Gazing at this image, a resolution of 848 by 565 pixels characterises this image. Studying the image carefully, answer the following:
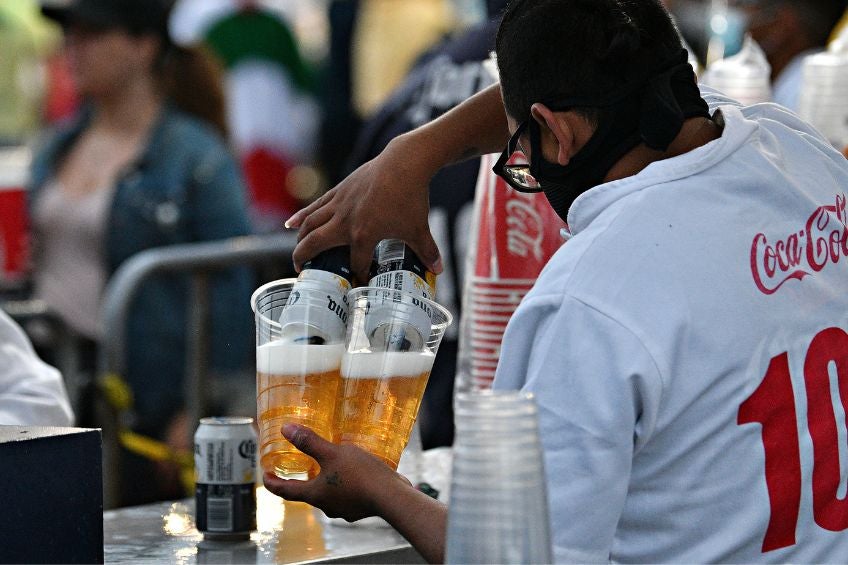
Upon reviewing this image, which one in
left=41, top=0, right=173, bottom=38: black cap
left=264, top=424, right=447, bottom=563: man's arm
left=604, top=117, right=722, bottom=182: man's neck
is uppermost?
left=41, top=0, right=173, bottom=38: black cap

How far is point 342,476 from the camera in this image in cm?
203

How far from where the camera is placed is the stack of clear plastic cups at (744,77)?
11.8 ft

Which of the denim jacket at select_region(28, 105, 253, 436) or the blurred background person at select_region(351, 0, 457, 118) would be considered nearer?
the denim jacket at select_region(28, 105, 253, 436)

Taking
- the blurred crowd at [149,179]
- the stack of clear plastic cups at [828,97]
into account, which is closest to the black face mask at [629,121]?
the stack of clear plastic cups at [828,97]

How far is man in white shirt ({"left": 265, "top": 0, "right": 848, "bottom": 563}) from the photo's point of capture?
1.88m

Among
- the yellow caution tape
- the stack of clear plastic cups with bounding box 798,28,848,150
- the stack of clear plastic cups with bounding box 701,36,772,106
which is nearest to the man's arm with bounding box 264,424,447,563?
the stack of clear plastic cups with bounding box 701,36,772,106

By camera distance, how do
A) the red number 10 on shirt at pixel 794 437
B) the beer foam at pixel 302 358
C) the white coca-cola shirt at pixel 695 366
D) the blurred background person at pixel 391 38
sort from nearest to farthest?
the white coca-cola shirt at pixel 695 366 < the red number 10 on shirt at pixel 794 437 < the beer foam at pixel 302 358 < the blurred background person at pixel 391 38

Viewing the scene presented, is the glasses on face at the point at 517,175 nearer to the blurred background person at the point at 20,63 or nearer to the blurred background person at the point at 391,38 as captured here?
the blurred background person at the point at 391,38

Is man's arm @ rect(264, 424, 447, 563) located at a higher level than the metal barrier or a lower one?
higher

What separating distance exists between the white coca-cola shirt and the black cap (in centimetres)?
385

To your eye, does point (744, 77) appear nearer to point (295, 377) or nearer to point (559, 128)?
point (559, 128)

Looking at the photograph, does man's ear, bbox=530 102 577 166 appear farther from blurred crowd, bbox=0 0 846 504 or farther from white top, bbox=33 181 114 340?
white top, bbox=33 181 114 340

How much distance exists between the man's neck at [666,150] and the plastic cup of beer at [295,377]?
47 centimetres

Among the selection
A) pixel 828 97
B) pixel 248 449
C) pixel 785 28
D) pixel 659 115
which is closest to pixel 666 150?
pixel 659 115
